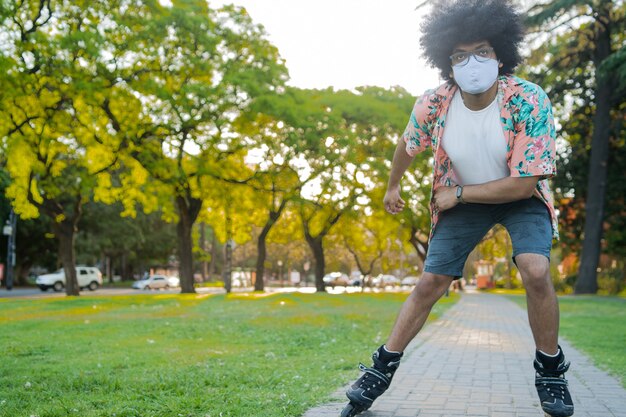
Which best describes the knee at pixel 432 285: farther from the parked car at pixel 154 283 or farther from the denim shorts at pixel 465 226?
the parked car at pixel 154 283

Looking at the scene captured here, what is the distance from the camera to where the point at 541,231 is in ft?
11.6

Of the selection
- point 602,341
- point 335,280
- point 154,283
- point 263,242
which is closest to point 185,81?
point 263,242

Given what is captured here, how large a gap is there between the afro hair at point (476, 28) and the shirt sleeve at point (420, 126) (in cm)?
22

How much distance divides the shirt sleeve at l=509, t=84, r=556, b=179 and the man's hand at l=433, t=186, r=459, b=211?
35 cm

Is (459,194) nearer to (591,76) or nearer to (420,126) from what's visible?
(420,126)

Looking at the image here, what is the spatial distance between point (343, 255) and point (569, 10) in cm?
4825

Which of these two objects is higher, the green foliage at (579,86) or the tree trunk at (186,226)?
the green foliage at (579,86)

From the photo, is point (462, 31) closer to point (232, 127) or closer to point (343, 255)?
point (232, 127)

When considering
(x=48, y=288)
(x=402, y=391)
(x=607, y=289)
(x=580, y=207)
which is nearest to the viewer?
(x=402, y=391)

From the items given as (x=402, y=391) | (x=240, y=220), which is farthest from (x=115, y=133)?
(x=402, y=391)

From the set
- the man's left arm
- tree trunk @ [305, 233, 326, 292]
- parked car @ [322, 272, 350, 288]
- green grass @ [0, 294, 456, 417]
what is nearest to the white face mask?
the man's left arm

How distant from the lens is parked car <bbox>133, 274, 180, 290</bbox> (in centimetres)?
5352

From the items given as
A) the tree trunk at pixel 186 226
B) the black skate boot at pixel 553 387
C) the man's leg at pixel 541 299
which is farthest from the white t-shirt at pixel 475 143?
the tree trunk at pixel 186 226

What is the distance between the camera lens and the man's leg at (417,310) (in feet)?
12.4
